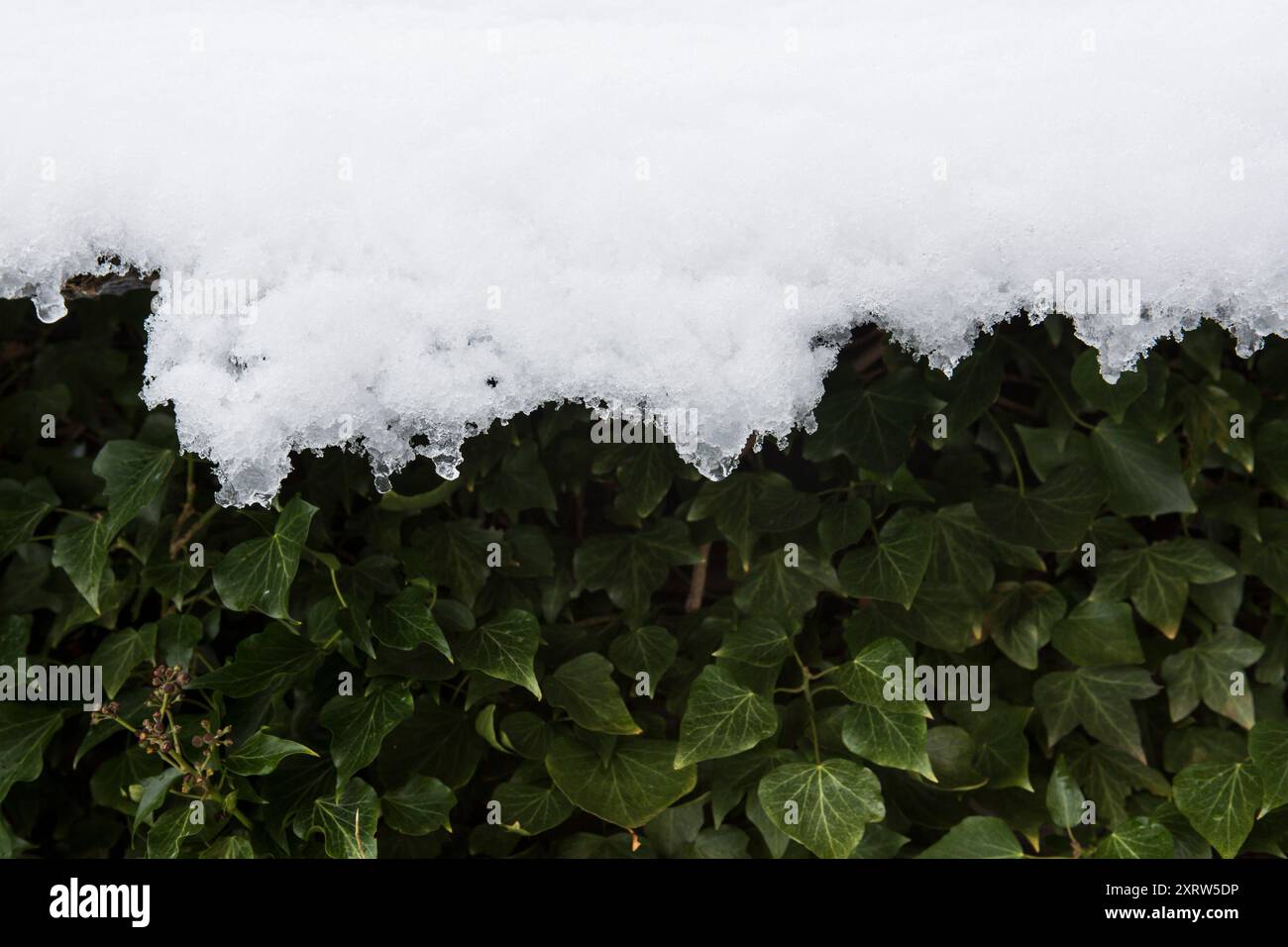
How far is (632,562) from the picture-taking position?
3.30ft

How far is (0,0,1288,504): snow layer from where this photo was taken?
73 cm

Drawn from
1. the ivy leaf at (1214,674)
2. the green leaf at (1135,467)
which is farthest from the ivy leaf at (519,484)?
the ivy leaf at (1214,674)

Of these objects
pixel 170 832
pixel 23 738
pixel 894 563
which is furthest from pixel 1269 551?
pixel 23 738

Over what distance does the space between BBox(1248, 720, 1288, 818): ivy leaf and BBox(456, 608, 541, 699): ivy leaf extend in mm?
674

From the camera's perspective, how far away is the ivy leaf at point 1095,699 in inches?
39.4

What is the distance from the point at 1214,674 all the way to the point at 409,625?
0.80 metres

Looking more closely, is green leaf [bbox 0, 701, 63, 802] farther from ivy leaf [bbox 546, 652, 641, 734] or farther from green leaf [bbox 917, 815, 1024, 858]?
green leaf [bbox 917, 815, 1024, 858]

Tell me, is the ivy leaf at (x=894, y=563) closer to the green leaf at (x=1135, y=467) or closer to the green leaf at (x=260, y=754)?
the green leaf at (x=1135, y=467)

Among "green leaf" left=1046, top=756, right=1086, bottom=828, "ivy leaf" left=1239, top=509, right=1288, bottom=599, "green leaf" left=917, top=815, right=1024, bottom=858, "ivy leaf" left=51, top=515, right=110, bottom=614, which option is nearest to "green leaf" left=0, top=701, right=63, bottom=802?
"ivy leaf" left=51, top=515, right=110, bottom=614

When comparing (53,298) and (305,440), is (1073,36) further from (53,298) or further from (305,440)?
(53,298)

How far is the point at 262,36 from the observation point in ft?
2.81

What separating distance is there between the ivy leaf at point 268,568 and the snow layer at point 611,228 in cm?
11
